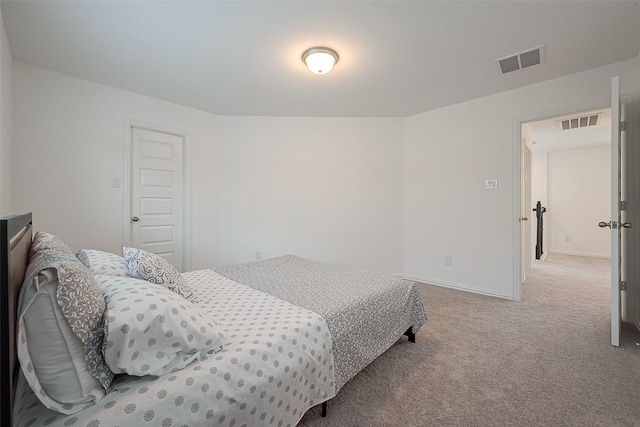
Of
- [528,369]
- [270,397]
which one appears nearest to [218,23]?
[270,397]

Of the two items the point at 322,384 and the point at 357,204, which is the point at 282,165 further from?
the point at 322,384

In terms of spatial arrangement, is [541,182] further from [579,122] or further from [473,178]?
[473,178]

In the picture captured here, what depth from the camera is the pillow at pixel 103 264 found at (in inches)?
50.6

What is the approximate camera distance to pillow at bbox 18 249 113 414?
0.68 m

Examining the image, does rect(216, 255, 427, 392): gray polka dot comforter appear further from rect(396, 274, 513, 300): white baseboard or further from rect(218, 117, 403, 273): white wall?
rect(396, 274, 513, 300): white baseboard

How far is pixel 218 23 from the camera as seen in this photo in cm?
190

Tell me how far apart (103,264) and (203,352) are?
2.74 ft

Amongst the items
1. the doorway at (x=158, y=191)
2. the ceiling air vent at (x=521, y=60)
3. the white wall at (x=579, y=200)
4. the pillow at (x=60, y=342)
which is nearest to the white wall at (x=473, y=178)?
the ceiling air vent at (x=521, y=60)

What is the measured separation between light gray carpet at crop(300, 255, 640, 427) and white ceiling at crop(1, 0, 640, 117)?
234 cm

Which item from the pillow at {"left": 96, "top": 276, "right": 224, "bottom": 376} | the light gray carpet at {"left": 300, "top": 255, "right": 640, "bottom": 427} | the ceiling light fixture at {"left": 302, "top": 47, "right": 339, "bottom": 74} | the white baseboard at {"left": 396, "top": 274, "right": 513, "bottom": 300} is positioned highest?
the ceiling light fixture at {"left": 302, "top": 47, "right": 339, "bottom": 74}

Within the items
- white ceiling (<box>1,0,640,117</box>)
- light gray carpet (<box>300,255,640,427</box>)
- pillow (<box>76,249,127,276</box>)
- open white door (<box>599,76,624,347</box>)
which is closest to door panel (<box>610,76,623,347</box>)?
open white door (<box>599,76,624,347</box>)

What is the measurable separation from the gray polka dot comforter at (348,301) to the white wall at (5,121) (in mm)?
1815

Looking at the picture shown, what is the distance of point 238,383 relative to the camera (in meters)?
0.90

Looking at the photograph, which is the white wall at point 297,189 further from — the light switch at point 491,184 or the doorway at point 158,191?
the light switch at point 491,184
